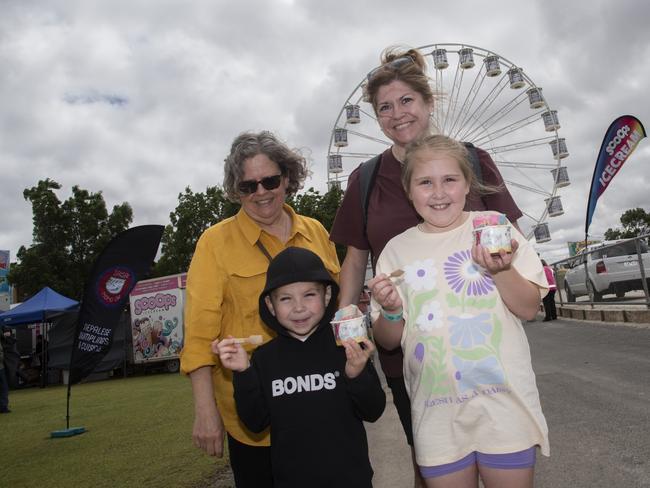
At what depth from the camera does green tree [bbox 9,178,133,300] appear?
27875 millimetres

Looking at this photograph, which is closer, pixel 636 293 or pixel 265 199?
pixel 265 199

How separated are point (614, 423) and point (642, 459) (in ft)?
2.93

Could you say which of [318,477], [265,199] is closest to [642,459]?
[318,477]

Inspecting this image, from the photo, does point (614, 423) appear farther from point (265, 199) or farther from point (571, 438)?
point (265, 199)

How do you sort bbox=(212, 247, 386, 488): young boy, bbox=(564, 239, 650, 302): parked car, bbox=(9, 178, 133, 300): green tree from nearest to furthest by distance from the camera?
bbox=(212, 247, 386, 488): young boy, bbox=(564, 239, 650, 302): parked car, bbox=(9, 178, 133, 300): green tree

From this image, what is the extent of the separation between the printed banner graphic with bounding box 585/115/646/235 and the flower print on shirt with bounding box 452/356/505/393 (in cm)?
1220

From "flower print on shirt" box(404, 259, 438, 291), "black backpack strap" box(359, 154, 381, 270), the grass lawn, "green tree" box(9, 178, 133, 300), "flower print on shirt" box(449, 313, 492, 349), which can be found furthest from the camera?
"green tree" box(9, 178, 133, 300)

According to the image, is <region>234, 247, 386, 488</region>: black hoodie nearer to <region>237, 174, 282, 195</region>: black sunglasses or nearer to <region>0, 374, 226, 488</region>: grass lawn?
<region>237, 174, 282, 195</region>: black sunglasses

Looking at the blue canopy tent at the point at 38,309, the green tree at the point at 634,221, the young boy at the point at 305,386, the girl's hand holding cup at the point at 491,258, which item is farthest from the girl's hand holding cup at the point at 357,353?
the green tree at the point at 634,221

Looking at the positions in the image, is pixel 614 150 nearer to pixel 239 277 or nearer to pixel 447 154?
pixel 447 154

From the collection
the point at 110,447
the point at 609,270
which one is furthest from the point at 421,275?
the point at 609,270

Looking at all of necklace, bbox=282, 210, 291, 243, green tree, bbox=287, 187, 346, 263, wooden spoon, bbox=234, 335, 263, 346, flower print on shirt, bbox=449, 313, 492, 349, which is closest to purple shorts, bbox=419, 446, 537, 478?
flower print on shirt, bbox=449, 313, 492, 349

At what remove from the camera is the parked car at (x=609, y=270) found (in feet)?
32.1

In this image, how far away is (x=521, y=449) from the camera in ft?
5.35
